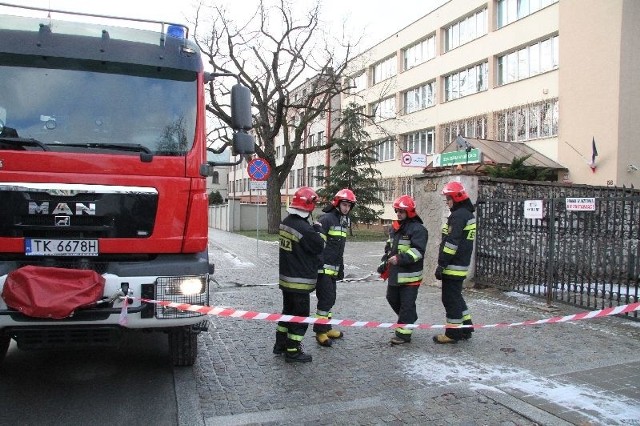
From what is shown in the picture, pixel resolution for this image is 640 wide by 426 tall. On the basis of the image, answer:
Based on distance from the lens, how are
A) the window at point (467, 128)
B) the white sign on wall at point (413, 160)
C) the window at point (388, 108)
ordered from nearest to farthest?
the white sign on wall at point (413, 160), the window at point (467, 128), the window at point (388, 108)

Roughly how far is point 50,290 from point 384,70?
40529mm

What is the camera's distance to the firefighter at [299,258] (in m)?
5.29

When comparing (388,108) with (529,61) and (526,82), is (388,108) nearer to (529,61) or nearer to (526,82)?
(529,61)

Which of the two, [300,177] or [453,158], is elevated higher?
[300,177]

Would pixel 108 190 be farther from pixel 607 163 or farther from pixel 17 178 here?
pixel 607 163

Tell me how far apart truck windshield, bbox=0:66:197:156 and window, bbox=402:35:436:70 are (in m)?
32.8

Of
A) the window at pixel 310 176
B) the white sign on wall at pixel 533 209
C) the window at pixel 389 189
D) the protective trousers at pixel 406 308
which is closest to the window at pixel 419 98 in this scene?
the window at pixel 389 189

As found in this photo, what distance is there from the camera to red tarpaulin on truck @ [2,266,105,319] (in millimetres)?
3875

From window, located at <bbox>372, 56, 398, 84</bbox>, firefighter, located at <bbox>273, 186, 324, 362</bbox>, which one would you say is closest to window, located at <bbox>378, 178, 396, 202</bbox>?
window, located at <bbox>372, 56, 398, 84</bbox>

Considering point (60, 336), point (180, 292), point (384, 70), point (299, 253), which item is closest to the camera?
point (60, 336)

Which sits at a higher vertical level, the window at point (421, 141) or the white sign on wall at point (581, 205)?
the window at point (421, 141)

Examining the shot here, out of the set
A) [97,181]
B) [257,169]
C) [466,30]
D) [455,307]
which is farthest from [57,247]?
[466,30]

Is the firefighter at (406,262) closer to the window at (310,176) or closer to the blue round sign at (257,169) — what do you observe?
the blue round sign at (257,169)

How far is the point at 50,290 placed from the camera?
13.0ft
